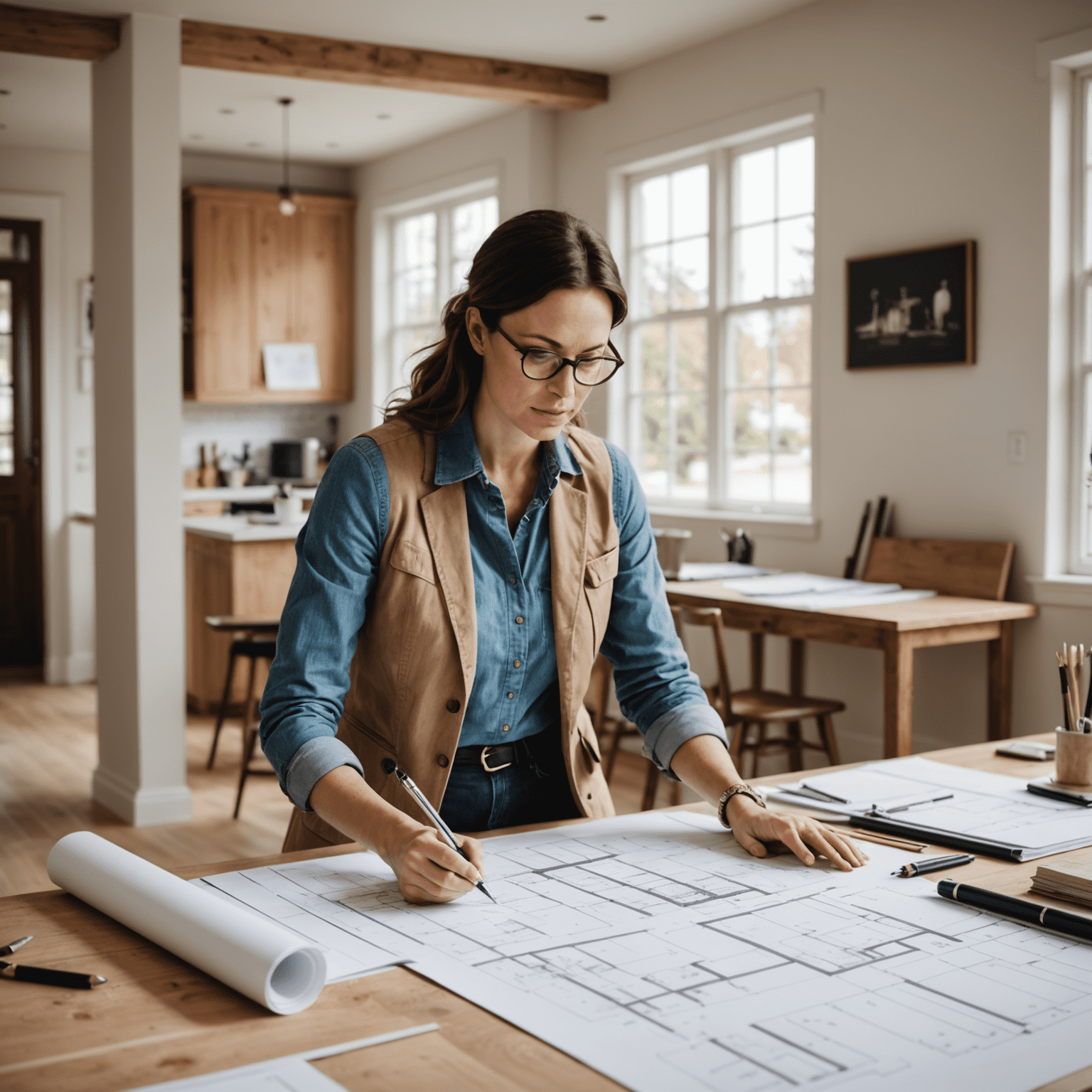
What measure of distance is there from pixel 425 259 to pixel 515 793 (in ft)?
20.8

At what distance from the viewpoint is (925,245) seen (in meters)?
4.46

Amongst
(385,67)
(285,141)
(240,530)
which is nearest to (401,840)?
(385,67)

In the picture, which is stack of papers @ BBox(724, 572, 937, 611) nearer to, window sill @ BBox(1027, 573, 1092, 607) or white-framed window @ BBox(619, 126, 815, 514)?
window sill @ BBox(1027, 573, 1092, 607)

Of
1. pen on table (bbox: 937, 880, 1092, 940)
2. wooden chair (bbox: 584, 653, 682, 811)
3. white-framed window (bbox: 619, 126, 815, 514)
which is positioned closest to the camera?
pen on table (bbox: 937, 880, 1092, 940)

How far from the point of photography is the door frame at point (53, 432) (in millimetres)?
7449

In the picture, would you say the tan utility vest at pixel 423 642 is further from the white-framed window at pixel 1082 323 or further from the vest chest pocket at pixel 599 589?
the white-framed window at pixel 1082 323

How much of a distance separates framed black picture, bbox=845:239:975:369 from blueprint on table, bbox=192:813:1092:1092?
3153mm

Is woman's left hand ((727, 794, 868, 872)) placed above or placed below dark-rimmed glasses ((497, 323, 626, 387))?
below

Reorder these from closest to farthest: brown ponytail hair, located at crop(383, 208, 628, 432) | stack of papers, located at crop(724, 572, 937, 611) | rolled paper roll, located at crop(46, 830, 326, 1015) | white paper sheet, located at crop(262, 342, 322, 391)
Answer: rolled paper roll, located at crop(46, 830, 326, 1015) → brown ponytail hair, located at crop(383, 208, 628, 432) → stack of papers, located at crop(724, 572, 937, 611) → white paper sheet, located at crop(262, 342, 322, 391)

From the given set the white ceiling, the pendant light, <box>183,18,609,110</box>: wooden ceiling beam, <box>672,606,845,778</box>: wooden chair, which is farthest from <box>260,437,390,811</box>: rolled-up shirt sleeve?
the pendant light

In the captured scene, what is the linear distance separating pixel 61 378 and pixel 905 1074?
7.41 meters

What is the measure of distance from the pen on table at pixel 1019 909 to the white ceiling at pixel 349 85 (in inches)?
166

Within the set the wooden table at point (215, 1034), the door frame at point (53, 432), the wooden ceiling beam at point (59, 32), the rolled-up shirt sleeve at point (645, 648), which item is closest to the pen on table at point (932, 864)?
the rolled-up shirt sleeve at point (645, 648)

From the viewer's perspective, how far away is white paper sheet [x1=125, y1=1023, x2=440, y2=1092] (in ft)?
2.99
